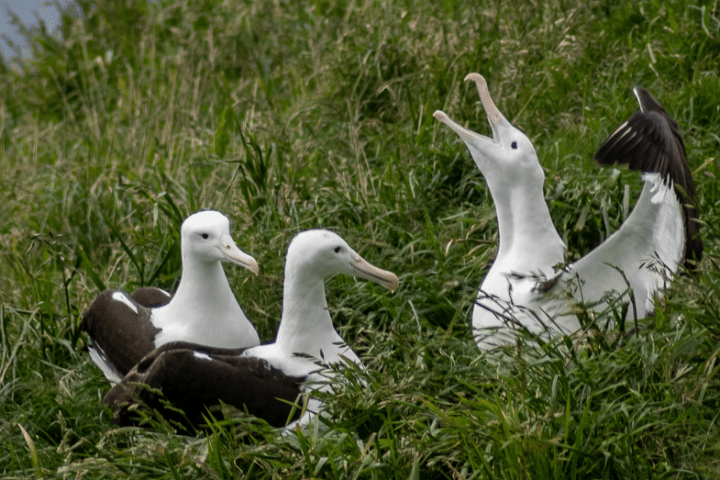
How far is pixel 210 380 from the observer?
294 centimetres

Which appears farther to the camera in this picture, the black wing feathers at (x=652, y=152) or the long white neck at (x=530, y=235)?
the long white neck at (x=530, y=235)

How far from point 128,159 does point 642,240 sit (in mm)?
3735

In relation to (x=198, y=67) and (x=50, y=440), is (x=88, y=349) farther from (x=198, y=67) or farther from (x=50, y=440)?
(x=198, y=67)

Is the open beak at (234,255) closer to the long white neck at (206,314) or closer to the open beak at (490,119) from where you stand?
the long white neck at (206,314)

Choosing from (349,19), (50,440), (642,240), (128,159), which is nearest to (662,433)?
(642,240)

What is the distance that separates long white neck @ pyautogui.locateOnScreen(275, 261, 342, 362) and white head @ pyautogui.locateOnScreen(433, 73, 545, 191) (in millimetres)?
784

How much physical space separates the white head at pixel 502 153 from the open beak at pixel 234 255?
3.00ft

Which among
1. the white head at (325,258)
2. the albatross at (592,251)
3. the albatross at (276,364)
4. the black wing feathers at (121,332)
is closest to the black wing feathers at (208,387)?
the albatross at (276,364)

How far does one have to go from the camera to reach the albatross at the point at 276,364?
2936 millimetres

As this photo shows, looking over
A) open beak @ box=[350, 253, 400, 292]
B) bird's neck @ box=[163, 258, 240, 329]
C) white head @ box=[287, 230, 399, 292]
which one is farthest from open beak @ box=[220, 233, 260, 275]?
open beak @ box=[350, 253, 400, 292]

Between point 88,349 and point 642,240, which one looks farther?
point 88,349

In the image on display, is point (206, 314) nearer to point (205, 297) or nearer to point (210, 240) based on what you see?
point (205, 297)

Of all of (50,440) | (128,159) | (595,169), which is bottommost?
(50,440)

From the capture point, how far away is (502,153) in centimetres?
327
